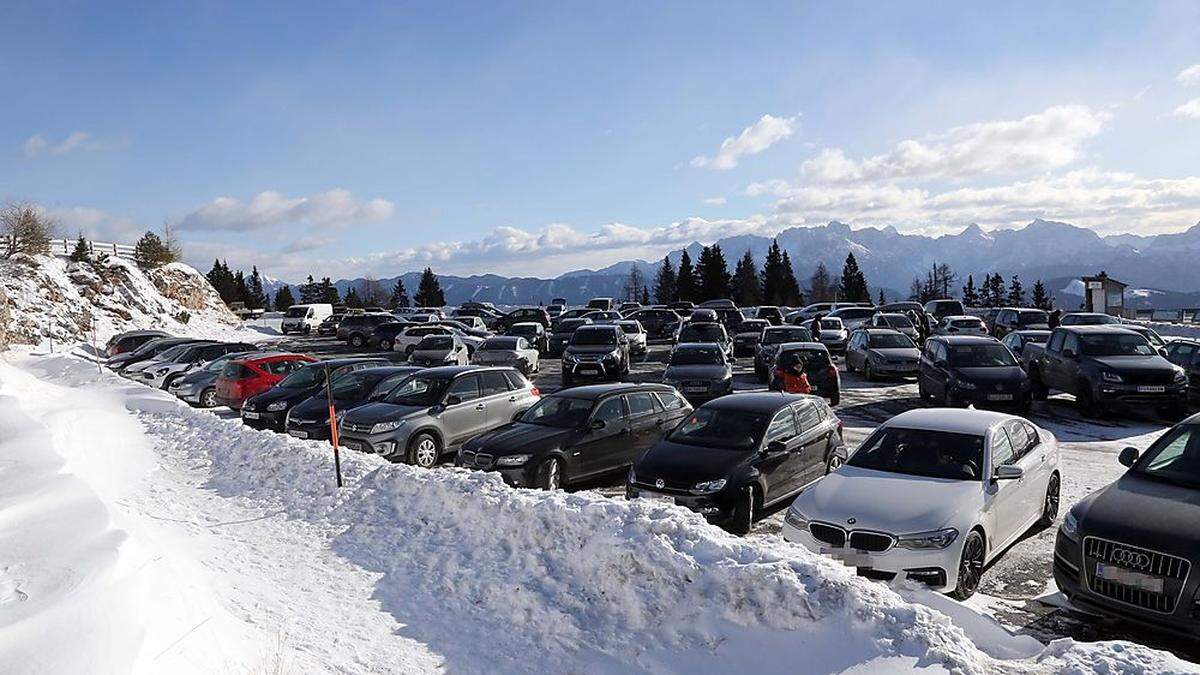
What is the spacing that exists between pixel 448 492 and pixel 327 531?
1483 mm

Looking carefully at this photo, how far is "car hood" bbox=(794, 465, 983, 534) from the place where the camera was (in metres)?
6.76

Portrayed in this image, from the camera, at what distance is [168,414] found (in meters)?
16.5

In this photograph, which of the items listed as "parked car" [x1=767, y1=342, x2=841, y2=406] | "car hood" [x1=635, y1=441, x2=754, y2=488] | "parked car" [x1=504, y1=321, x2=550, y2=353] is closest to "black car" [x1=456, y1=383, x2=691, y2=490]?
"car hood" [x1=635, y1=441, x2=754, y2=488]

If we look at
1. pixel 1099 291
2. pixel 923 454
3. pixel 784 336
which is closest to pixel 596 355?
pixel 784 336

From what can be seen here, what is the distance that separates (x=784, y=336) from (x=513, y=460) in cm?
1613

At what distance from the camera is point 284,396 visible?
16047 mm

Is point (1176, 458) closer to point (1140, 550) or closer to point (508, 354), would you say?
point (1140, 550)

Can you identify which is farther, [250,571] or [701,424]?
[701,424]

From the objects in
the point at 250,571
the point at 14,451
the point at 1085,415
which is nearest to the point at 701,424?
the point at 250,571

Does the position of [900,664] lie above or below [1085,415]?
above

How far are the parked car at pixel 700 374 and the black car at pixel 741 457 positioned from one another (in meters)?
7.38

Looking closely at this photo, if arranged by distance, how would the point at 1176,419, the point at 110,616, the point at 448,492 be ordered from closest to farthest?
1. the point at 110,616
2. the point at 448,492
3. the point at 1176,419

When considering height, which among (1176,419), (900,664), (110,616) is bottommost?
(1176,419)

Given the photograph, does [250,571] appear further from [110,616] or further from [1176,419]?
[1176,419]
